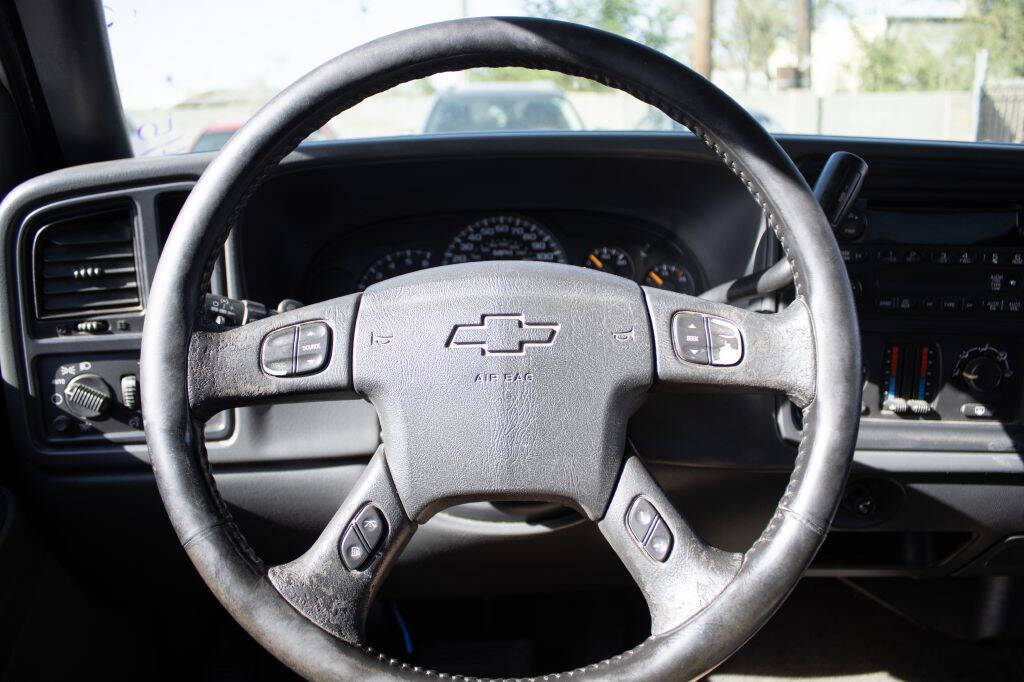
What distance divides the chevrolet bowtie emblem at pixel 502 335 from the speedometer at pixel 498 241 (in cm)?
83

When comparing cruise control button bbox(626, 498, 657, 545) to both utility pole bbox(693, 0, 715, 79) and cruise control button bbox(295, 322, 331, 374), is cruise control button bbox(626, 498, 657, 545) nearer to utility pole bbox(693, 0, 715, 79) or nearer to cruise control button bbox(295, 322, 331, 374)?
cruise control button bbox(295, 322, 331, 374)

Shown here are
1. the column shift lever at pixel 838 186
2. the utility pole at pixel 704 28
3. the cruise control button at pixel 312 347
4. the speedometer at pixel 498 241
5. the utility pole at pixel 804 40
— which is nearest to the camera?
the cruise control button at pixel 312 347

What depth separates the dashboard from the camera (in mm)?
1551

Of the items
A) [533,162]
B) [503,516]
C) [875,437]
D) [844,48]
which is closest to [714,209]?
[533,162]

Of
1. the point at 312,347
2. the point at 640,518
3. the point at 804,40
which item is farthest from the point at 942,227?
the point at 804,40

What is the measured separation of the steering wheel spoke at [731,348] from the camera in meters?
1.02

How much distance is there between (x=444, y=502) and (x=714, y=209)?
104 centimetres

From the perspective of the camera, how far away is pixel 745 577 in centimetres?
94

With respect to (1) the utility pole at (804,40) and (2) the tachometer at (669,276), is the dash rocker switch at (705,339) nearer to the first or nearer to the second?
(2) the tachometer at (669,276)

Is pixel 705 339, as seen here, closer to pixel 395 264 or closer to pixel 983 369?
pixel 983 369

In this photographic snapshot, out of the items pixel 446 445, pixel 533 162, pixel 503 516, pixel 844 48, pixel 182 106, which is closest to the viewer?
pixel 446 445

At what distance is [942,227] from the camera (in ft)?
5.52

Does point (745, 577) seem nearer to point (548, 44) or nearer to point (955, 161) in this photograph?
point (548, 44)

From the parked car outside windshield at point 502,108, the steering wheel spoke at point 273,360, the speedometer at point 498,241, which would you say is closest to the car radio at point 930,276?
the speedometer at point 498,241
